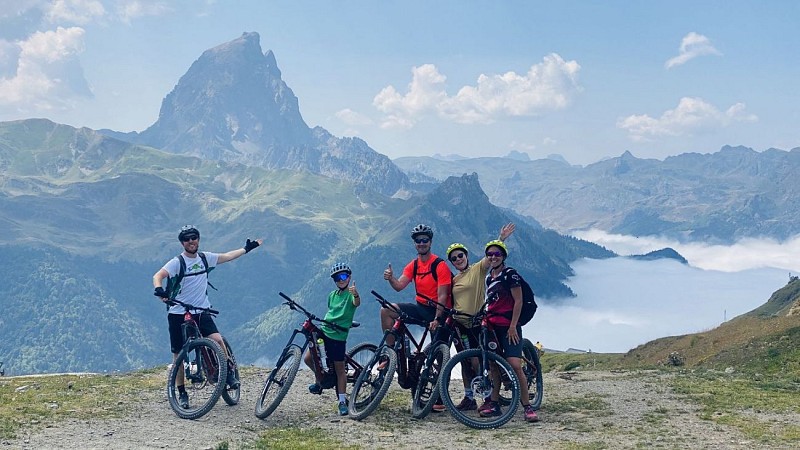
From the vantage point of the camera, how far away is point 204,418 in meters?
13.6

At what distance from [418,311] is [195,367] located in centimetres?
497

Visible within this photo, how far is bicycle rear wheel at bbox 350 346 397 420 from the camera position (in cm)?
1364

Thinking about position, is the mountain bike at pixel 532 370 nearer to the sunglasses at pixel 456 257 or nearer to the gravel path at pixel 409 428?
the gravel path at pixel 409 428

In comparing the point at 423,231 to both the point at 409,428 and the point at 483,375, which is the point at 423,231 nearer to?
the point at 483,375

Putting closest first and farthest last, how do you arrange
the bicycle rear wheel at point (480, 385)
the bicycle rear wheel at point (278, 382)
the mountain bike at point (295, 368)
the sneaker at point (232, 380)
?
the bicycle rear wheel at point (480, 385), the bicycle rear wheel at point (278, 382), the mountain bike at point (295, 368), the sneaker at point (232, 380)

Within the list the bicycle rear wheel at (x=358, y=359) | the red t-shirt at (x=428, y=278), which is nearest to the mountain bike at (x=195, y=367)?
the bicycle rear wheel at (x=358, y=359)

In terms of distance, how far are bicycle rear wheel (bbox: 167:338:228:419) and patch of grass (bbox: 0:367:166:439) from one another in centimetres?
133

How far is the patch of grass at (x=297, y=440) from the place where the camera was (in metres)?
11.2

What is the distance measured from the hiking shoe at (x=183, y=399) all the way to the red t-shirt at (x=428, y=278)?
537cm

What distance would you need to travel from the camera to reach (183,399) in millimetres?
13961

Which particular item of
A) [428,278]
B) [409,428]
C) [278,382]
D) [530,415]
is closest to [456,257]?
[428,278]

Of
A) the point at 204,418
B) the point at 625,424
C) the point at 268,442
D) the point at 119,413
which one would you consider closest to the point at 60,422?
the point at 119,413

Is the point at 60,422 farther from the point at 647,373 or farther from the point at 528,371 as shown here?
the point at 647,373

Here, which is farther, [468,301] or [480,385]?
[468,301]
